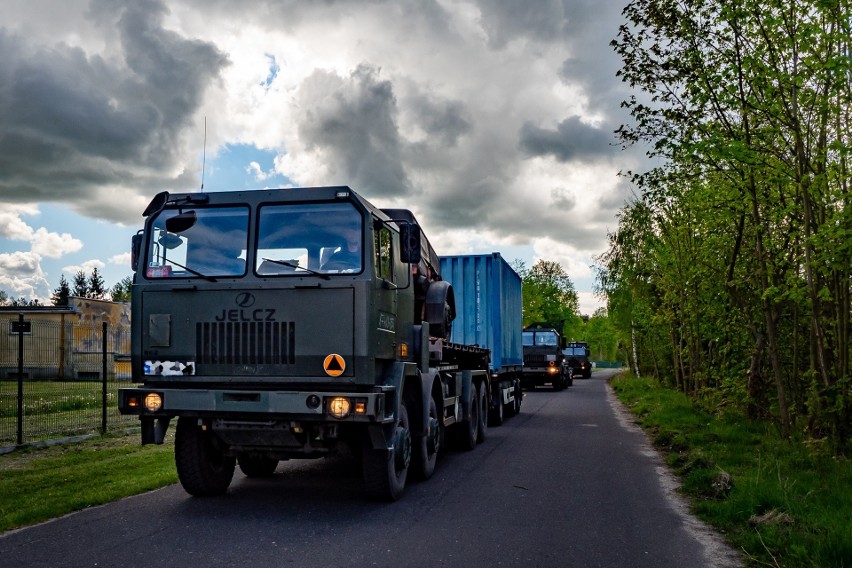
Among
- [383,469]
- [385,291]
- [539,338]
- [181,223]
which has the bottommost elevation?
[383,469]

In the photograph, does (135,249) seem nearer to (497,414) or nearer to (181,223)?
(181,223)

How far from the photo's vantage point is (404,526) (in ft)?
21.5

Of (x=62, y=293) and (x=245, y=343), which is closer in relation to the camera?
(x=245, y=343)

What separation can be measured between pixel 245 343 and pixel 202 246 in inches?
44.1

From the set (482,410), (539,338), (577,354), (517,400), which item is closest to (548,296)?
(577,354)

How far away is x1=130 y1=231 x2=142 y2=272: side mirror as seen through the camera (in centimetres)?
752

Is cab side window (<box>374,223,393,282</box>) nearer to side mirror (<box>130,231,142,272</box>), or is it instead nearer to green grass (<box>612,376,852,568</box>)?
side mirror (<box>130,231,142,272</box>)

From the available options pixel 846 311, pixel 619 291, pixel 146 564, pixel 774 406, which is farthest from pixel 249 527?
pixel 619 291

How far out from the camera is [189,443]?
7625 mm

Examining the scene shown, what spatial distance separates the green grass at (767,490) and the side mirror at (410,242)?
3810mm

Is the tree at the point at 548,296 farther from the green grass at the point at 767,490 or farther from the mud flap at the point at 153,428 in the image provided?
the mud flap at the point at 153,428

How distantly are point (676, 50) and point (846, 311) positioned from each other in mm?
4307

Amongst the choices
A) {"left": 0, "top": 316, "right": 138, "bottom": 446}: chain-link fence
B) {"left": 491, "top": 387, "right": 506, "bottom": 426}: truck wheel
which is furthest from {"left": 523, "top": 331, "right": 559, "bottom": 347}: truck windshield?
{"left": 0, "top": 316, "right": 138, "bottom": 446}: chain-link fence

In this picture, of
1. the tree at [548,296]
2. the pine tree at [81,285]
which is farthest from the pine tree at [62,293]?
the tree at [548,296]
